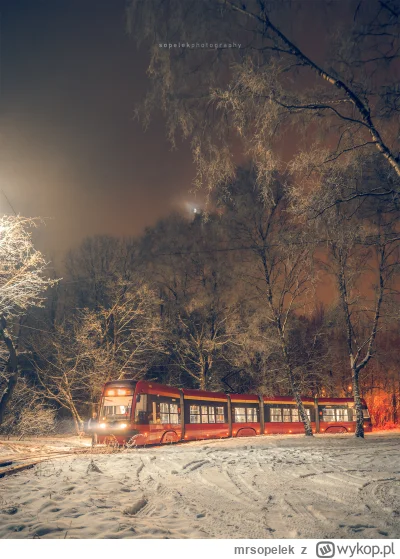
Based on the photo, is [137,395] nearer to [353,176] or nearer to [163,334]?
[163,334]

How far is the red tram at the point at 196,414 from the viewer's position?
1891 cm

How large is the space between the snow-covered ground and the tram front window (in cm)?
876

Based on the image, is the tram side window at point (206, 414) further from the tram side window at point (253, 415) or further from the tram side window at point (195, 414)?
the tram side window at point (253, 415)

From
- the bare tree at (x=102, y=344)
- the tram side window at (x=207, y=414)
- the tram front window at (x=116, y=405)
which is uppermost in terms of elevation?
the bare tree at (x=102, y=344)

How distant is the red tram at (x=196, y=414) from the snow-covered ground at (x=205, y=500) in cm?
874

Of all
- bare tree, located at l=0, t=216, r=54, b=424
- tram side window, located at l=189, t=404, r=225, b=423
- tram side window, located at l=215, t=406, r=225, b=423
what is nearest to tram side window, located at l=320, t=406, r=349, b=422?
tram side window, located at l=215, t=406, r=225, b=423

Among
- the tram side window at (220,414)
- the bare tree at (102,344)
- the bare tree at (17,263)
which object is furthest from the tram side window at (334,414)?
the bare tree at (17,263)

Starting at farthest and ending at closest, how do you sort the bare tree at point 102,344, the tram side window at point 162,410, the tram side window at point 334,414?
the tram side window at point 334,414, the bare tree at point 102,344, the tram side window at point 162,410

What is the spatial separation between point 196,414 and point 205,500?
16983 millimetres

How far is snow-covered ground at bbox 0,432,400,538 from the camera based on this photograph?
485cm
